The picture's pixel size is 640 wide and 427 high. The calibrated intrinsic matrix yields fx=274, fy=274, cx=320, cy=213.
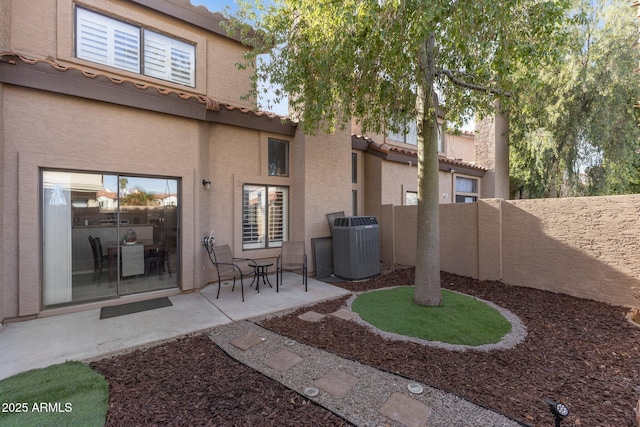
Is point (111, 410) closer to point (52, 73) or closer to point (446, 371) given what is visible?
point (446, 371)

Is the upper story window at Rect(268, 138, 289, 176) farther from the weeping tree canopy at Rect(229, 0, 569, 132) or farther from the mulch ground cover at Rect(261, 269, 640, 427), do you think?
the mulch ground cover at Rect(261, 269, 640, 427)

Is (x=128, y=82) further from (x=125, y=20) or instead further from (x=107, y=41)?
(x=125, y=20)

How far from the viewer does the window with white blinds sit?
7.50 m

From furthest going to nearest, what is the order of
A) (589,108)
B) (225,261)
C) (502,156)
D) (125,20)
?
(502,156), (589,108), (225,261), (125,20)

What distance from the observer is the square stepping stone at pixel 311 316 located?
4.81 meters

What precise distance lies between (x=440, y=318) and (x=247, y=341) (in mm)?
3166

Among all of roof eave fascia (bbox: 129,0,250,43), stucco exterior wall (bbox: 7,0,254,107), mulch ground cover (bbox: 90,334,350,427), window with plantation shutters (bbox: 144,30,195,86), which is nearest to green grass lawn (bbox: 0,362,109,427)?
mulch ground cover (bbox: 90,334,350,427)

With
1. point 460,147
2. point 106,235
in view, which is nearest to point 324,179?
point 106,235

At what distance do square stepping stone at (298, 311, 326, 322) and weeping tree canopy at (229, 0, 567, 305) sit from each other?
1.94m

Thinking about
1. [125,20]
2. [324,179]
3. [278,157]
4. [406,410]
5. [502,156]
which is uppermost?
[125,20]

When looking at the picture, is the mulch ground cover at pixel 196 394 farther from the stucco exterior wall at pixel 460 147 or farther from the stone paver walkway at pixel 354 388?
the stucco exterior wall at pixel 460 147

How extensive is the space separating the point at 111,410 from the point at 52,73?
5.42m

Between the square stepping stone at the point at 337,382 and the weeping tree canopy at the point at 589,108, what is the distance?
29.2 feet

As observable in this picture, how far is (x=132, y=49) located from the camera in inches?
261
